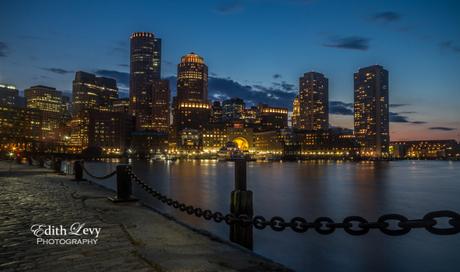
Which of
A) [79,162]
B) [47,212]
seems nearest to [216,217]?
[47,212]

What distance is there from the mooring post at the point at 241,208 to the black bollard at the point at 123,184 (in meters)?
5.69

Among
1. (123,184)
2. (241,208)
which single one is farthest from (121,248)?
(123,184)

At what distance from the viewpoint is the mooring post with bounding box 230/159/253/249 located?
7266mm

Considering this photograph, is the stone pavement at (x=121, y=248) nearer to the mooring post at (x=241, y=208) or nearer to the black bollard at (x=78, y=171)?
the mooring post at (x=241, y=208)

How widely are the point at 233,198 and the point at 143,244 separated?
212cm

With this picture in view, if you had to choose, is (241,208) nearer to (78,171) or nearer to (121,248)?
(121,248)

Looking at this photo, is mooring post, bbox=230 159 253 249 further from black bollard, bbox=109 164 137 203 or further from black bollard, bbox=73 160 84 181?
black bollard, bbox=73 160 84 181

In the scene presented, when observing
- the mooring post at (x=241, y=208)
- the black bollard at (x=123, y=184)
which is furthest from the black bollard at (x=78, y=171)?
the mooring post at (x=241, y=208)

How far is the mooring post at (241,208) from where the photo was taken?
23.8ft

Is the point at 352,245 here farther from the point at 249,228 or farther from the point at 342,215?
the point at 342,215

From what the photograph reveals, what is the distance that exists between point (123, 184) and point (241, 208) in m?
6.27

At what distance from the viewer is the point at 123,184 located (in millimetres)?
12422

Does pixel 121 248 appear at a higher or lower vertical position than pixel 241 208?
lower

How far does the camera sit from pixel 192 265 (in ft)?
17.1
